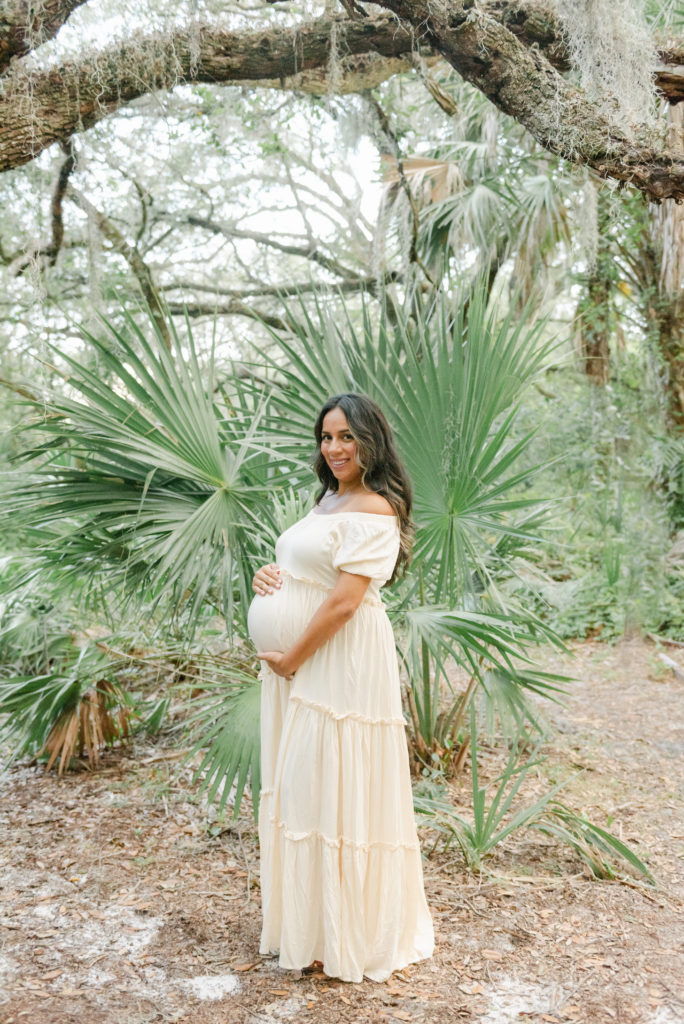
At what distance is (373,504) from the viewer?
268 cm

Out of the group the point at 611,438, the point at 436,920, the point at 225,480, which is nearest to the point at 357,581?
the point at 225,480

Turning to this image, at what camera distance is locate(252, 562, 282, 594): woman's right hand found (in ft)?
9.04

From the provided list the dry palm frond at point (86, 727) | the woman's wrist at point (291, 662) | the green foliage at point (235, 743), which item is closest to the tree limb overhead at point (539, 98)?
the woman's wrist at point (291, 662)

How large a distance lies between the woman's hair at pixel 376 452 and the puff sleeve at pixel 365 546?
12 centimetres

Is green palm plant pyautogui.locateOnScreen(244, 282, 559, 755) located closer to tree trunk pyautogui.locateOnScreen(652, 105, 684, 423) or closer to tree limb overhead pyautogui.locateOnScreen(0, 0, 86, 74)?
tree limb overhead pyautogui.locateOnScreen(0, 0, 86, 74)

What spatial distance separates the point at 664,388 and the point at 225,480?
5651mm

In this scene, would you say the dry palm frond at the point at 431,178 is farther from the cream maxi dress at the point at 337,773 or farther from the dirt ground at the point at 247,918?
the cream maxi dress at the point at 337,773

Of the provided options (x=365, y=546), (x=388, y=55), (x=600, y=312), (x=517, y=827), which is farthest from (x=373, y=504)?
(x=600, y=312)

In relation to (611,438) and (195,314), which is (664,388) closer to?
(611,438)

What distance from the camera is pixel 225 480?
3.60 m

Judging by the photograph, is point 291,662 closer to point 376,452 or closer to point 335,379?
point 376,452

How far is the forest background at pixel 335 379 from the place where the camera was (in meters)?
3.46

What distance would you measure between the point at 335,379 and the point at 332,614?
1464 mm

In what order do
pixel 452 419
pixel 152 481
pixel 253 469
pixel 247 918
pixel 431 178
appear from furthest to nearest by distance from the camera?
1. pixel 431 178
2. pixel 253 469
3. pixel 152 481
4. pixel 452 419
5. pixel 247 918
